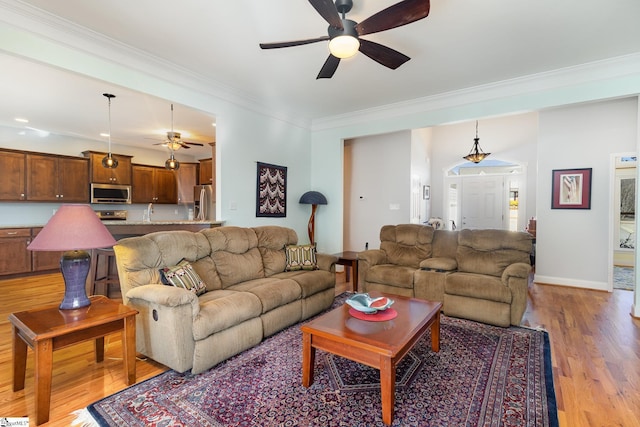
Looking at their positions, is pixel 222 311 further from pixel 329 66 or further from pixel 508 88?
pixel 508 88

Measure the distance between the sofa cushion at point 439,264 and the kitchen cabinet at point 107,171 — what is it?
6521 mm

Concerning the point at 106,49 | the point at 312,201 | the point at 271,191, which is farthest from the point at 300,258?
the point at 106,49

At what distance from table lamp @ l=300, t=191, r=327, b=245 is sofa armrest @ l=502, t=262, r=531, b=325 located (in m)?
3.06

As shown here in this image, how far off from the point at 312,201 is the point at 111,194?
4.51m

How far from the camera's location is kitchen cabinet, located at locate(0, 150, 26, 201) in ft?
17.6

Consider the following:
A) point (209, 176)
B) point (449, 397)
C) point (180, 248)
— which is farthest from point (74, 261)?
point (209, 176)

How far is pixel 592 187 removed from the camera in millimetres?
4723

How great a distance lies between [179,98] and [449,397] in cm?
395

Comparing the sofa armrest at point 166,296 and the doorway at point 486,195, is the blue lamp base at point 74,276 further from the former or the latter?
the doorway at point 486,195

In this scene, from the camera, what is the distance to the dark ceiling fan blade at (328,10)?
197 cm

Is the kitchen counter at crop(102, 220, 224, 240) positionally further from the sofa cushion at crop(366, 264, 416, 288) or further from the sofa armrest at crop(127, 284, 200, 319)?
the sofa cushion at crop(366, 264, 416, 288)

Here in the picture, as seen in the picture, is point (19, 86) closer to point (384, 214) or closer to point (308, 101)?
point (308, 101)

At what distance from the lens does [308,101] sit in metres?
4.70

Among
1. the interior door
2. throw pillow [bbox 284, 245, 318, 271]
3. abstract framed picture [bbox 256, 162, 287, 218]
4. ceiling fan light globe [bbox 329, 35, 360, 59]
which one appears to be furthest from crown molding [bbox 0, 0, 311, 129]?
the interior door
